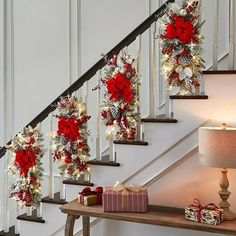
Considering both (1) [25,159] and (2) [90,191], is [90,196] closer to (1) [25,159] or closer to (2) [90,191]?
(2) [90,191]

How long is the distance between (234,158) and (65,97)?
1450mm

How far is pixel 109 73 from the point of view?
343 cm

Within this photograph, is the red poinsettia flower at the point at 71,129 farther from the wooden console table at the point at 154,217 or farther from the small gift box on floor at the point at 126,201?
the small gift box on floor at the point at 126,201

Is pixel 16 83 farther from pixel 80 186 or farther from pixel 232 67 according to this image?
pixel 232 67

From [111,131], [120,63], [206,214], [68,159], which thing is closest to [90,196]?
[68,159]

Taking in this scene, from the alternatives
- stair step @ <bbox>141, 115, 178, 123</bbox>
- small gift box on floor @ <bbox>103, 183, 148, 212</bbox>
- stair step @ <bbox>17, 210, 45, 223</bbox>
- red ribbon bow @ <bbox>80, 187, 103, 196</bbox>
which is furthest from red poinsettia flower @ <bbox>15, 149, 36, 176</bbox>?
stair step @ <bbox>141, 115, 178, 123</bbox>

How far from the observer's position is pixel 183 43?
3.22 metres

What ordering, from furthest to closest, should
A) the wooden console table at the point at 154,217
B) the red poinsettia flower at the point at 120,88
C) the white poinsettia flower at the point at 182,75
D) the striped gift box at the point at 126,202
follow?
the red poinsettia flower at the point at 120,88 < the white poinsettia flower at the point at 182,75 < the striped gift box at the point at 126,202 < the wooden console table at the point at 154,217

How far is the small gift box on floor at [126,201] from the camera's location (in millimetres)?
3133

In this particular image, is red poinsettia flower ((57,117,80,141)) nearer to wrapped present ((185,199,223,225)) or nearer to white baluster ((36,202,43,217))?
white baluster ((36,202,43,217))

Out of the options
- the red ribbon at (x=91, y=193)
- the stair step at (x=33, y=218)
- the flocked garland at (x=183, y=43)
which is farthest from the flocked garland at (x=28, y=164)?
the flocked garland at (x=183, y=43)

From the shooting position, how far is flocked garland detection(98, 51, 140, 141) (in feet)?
11.1

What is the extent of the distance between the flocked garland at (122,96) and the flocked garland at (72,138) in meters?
0.26

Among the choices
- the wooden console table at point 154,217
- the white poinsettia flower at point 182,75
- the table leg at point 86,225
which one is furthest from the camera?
the table leg at point 86,225
